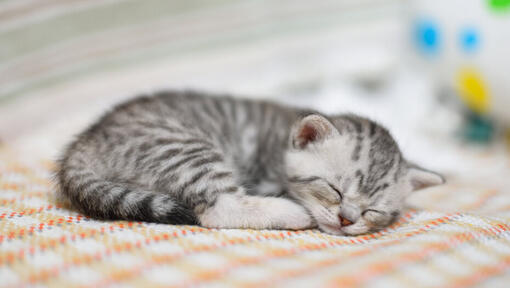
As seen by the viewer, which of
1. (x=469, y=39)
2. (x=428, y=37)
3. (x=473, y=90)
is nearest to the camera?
(x=469, y=39)

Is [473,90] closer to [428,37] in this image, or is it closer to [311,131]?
[428,37]

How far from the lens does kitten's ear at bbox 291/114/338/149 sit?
1.45 meters

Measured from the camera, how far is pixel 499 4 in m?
2.14

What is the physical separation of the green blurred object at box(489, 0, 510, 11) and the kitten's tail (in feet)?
5.62

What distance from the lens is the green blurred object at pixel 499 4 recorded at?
6.90ft

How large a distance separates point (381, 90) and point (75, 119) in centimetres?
181

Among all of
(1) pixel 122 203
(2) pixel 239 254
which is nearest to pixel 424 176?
(2) pixel 239 254

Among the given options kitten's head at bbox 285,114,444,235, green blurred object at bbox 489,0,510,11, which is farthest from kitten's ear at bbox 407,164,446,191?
green blurred object at bbox 489,0,510,11

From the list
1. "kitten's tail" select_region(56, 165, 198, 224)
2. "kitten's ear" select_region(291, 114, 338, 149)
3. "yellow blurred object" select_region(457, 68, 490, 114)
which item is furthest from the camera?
"yellow blurred object" select_region(457, 68, 490, 114)

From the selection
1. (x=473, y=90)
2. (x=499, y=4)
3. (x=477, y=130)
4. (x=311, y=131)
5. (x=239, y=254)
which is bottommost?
(x=239, y=254)

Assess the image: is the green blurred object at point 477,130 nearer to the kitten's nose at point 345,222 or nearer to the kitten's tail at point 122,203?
the kitten's nose at point 345,222

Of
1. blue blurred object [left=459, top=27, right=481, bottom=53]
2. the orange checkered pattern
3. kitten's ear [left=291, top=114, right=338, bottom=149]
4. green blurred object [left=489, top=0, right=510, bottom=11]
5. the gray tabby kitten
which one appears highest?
green blurred object [left=489, top=0, right=510, bottom=11]

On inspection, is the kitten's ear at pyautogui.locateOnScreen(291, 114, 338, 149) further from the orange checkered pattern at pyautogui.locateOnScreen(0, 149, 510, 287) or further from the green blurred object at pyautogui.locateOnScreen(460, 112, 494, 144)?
the green blurred object at pyautogui.locateOnScreen(460, 112, 494, 144)

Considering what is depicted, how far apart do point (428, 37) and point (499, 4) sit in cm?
46
